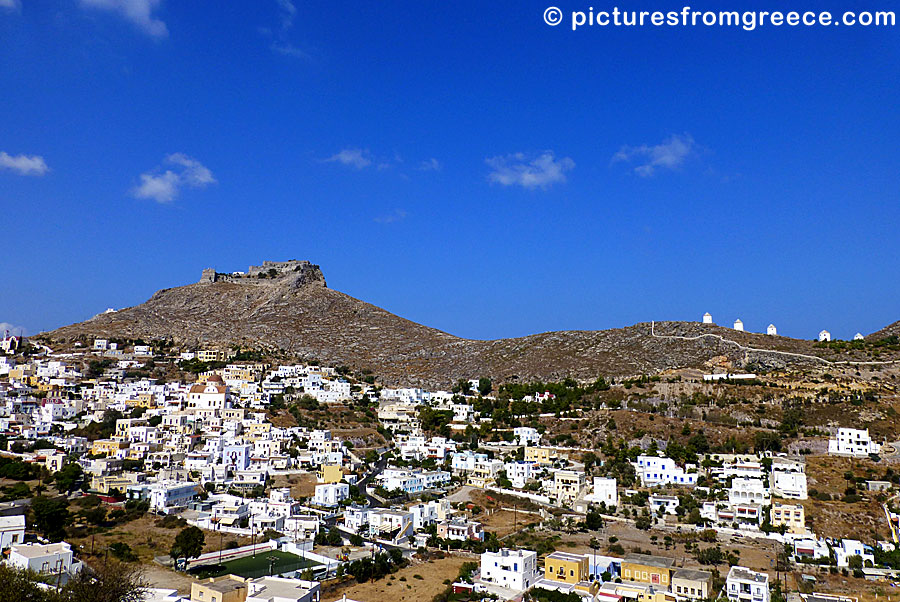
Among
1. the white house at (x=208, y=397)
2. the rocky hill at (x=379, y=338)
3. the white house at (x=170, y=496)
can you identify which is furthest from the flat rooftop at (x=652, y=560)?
the rocky hill at (x=379, y=338)

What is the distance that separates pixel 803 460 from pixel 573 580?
652 inches

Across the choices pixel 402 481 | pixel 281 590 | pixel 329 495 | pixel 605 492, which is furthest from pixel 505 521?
pixel 281 590

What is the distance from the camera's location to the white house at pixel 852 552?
77.4ft

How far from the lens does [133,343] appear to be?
61188 mm

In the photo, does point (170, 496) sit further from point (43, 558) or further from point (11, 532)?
point (43, 558)

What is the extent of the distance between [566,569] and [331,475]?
1451cm

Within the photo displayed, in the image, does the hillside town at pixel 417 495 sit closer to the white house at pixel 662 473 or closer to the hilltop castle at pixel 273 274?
the white house at pixel 662 473

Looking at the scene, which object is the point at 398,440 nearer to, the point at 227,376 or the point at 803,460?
the point at 227,376

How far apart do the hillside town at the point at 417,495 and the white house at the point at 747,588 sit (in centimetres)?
5

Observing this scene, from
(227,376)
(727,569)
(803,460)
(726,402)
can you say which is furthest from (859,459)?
(227,376)

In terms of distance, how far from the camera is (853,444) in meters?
33.4

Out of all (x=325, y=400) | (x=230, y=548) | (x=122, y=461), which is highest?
(x=325, y=400)

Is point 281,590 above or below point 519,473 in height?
below

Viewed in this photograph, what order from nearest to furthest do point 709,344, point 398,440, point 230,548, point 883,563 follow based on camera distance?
point 883,563
point 230,548
point 398,440
point 709,344
